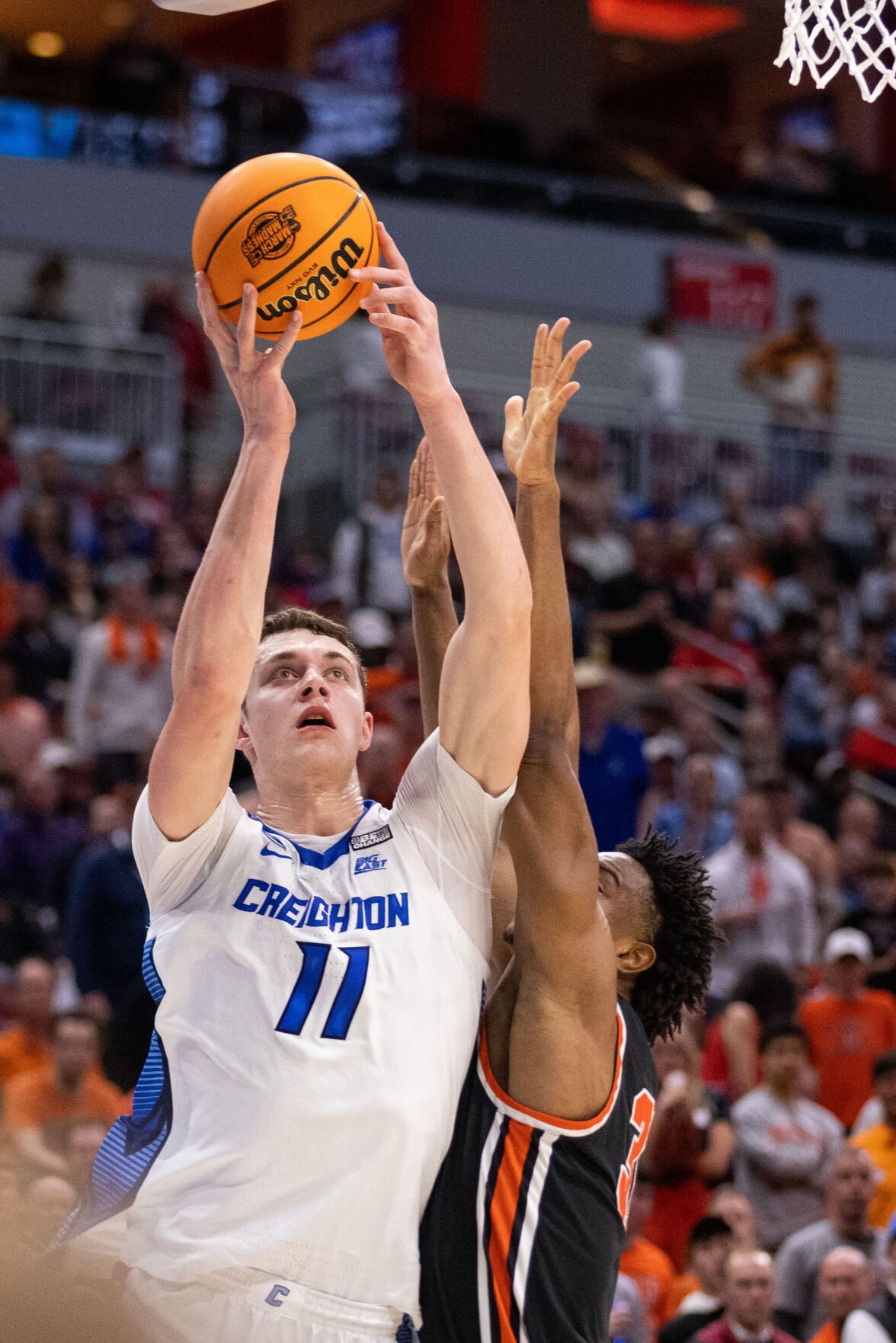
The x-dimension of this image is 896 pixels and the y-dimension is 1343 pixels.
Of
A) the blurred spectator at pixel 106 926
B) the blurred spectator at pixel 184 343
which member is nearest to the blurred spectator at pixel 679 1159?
the blurred spectator at pixel 106 926

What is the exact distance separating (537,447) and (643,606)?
10136 millimetres

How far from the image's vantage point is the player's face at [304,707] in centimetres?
405

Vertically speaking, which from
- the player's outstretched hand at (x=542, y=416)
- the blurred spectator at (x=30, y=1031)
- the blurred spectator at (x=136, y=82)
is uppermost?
the blurred spectator at (x=136, y=82)

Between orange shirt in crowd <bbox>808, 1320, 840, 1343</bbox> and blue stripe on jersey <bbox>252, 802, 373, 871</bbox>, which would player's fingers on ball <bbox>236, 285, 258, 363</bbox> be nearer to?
→ blue stripe on jersey <bbox>252, 802, 373, 871</bbox>

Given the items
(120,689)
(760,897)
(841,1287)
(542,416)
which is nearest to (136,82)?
(120,689)

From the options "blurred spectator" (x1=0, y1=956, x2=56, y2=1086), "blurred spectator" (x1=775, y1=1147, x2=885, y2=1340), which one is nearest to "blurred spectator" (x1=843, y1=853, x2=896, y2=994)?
"blurred spectator" (x1=775, y1=1147, x2=885, y2=1340)

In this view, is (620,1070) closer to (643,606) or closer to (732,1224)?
(732,1224)

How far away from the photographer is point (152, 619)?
1187 cm

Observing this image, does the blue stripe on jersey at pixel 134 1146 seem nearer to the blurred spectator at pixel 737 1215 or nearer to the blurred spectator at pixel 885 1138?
the blurred spectator at pixel 737 1215

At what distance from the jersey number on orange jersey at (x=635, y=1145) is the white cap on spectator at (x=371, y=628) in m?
7.85

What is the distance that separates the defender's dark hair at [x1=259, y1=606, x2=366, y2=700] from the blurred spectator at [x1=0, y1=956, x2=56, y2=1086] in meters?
4.75

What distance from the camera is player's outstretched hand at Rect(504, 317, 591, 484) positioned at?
13.2ft

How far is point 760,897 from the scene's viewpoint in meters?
10.8

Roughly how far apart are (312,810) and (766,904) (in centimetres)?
709
